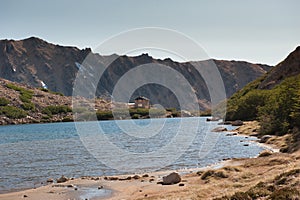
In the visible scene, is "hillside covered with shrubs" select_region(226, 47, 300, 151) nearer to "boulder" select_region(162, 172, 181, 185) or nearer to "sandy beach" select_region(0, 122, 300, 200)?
"sandy beach" select_region(0, 122, 300, 200)

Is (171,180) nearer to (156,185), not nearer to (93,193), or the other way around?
(156,185)

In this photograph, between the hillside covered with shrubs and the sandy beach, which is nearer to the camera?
the sandy beach

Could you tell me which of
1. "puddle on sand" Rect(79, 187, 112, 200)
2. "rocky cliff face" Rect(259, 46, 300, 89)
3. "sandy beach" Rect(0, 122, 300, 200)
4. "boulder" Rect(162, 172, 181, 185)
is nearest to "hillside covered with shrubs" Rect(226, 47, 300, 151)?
"rocky cliff face" Rect(259, 46, 300, 89)

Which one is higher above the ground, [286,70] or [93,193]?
[286,70]

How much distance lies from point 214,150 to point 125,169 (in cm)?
2242

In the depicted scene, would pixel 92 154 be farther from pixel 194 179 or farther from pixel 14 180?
pixel 194 179

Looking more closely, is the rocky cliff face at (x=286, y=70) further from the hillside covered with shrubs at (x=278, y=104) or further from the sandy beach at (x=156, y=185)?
the sandy beach at (x=156, y=185)

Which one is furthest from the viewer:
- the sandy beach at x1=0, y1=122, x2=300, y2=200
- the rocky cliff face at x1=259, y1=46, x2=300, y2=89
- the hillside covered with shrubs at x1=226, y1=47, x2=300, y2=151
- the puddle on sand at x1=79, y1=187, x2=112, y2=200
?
the rocky cliff face at x1=259, y1=46, x2=300, y2=89

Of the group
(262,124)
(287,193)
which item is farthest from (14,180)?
(262,124)

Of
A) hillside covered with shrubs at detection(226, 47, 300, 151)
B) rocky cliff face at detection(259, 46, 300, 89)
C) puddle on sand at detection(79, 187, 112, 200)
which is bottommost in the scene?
puddle on sand at detection(79, 187, 112, 200)

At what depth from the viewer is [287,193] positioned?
701 inches

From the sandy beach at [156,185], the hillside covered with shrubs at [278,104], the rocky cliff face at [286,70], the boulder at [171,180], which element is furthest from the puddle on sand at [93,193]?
the rocky cliff face at [286,70]


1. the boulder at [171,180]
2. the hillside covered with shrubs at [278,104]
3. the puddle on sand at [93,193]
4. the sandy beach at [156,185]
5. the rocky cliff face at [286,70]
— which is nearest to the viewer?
the sandy beach at [156,185]

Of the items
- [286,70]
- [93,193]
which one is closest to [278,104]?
[93,193]
